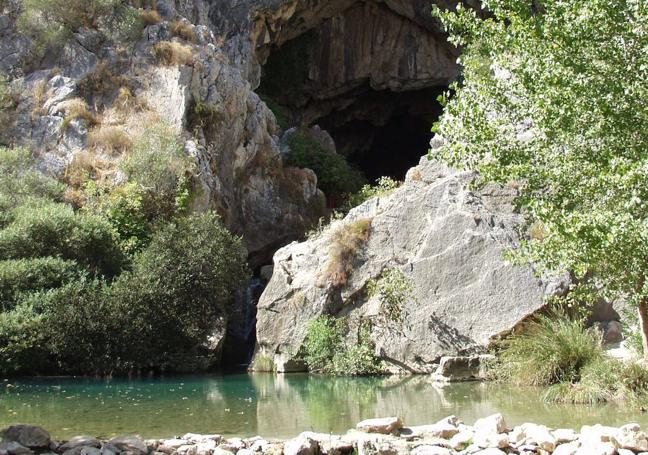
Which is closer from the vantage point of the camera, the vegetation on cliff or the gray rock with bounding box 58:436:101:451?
the gray rock with bounding box 58:436:101:451

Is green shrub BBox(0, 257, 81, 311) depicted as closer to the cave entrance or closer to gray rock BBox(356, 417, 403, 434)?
gray rock BBox(356, 417, 403, 434)

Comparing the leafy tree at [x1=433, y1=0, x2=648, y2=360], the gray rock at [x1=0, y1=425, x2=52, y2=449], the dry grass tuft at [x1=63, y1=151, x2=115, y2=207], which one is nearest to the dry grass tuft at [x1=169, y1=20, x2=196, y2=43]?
the dry grass tuft at [x1=63, y1=151, x2=115, y2=207]

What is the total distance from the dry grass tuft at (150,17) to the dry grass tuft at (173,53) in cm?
162

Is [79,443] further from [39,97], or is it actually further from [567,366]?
[39,97]

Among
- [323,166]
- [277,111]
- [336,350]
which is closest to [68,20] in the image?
[277,111]

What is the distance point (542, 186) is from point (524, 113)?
1175 mm

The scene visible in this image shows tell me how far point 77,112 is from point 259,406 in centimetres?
1672

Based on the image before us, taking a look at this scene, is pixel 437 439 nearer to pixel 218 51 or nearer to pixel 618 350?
pixel 618 350

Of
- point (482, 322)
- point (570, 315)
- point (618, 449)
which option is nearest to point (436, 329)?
point (482, 322)

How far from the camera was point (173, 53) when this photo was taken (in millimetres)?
26031

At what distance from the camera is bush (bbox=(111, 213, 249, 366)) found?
18.2 metres

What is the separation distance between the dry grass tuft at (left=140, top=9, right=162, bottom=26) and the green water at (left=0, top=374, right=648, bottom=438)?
53.4ft

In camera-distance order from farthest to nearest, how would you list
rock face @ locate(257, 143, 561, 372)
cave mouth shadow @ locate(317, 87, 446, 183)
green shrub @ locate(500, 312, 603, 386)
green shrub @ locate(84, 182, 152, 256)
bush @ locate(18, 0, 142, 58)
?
1. cave mouth shadow @ locate(317, 87, 446, 183)
2. bush @ locate(18, 0, 142, 58)
3. green shrub @ locate(84, 182, 152, 256)
4. rock face @ locate(257, 143, 561, 372)
5. green shrub @ locate(500, 312, 603, 386)

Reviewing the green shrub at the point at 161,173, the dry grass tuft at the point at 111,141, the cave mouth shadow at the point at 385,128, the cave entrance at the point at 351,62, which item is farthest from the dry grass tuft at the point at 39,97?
the cave mouth shadow at the point at 385,128
